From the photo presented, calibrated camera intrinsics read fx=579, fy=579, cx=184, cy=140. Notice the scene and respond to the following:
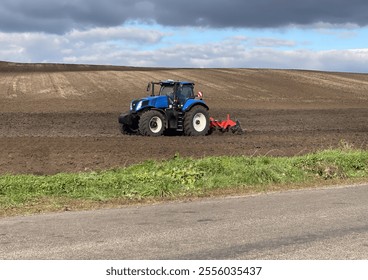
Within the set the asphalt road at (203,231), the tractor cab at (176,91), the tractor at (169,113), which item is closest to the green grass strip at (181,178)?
the asphalt road at (203,231)

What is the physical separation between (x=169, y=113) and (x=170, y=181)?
10948mm

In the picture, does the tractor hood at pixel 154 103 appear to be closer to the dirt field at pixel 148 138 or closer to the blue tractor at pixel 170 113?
the blue tractor at pixel 170 113

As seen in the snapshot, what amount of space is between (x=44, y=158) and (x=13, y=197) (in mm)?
6110

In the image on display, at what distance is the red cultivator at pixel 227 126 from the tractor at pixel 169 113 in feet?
2.66

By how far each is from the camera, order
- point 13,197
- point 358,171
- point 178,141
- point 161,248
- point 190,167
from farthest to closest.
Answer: point 178,141
point 358,171
point 190,167
point 13,197
point 161,248

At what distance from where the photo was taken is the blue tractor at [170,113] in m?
22.9

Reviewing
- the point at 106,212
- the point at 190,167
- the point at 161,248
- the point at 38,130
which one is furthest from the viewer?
the point at 38,130

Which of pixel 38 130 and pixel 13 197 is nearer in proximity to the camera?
pixel 13 197

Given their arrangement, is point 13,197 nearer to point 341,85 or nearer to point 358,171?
point 358,171

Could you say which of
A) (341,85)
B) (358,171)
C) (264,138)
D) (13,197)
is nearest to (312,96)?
(341,85)

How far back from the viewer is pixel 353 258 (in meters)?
6.76

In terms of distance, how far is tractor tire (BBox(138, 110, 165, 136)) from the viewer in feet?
74.1

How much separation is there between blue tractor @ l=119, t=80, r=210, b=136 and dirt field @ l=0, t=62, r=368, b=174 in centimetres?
78

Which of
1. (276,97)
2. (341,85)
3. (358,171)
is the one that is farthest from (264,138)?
(341,85)
